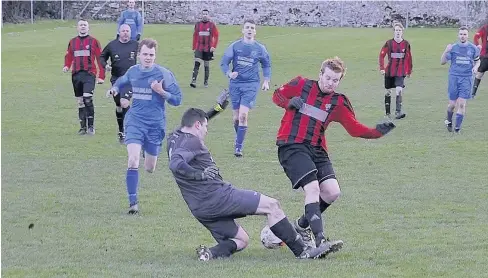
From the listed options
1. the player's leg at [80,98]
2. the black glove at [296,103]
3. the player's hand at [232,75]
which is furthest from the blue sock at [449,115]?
the black glove at [296,103]

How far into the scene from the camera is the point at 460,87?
65.0ft

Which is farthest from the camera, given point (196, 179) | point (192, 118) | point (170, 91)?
point (170, 91)

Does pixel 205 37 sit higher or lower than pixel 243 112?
lower

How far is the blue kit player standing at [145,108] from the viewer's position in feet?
39.1

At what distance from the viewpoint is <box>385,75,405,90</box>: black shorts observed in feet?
73.9

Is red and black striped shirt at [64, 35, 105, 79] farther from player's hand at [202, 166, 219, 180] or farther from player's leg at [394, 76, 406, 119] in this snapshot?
player's hand at [202, 166, 219, 180]

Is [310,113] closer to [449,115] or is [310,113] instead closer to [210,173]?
[210,173]

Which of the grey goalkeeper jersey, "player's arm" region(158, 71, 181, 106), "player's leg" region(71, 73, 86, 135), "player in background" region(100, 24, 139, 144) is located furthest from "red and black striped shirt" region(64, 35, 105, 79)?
the grey goalkeeper jersey

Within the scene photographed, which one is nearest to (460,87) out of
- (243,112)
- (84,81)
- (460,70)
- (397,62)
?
(460,70)

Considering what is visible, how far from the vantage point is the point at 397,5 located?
4847cm

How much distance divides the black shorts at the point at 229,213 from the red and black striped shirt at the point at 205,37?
64.2 ft

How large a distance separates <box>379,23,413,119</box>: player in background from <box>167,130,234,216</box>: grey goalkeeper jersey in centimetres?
Answer: 1326

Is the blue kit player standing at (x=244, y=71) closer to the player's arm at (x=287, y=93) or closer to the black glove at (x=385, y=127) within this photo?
the player's arm at (x=287, y=93)

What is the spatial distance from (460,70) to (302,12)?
97.8ft
